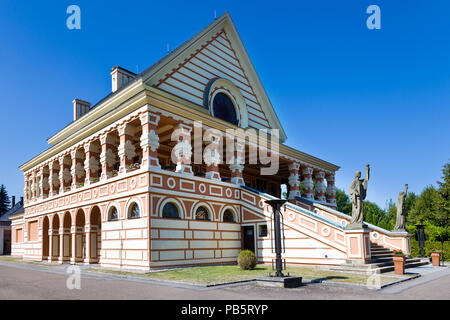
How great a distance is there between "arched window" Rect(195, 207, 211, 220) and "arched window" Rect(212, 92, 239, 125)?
276 inches

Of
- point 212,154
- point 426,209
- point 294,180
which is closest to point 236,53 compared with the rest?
point 212,154

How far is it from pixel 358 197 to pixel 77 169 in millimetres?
17751

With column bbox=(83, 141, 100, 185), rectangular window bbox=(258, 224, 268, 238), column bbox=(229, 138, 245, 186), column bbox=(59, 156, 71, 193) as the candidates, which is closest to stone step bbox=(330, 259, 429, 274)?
rectangular window bbox=(258, 224, 268, 238)

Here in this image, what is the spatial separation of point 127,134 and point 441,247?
22346 millimetres

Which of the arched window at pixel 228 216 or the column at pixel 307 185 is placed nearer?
the arched window at pixel 228 216

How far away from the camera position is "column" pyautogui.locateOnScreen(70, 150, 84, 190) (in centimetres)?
2441

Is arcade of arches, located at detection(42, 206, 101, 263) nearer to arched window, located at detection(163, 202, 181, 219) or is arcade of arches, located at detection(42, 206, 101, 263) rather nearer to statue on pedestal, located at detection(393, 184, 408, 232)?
arched window, located at detection(163, 202, 181, 219)

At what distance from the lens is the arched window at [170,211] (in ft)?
61.3

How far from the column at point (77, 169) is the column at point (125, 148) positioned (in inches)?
240

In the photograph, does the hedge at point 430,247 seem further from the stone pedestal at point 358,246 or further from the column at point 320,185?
the stone pedestal at point 358,246

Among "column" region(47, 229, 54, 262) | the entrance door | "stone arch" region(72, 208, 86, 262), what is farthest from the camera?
"column" region(47, 229, 54, 262)

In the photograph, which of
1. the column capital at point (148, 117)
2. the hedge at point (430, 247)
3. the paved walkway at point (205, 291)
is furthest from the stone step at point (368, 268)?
the column capital at point (148, 117)

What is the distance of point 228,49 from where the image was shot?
27.5 metres
